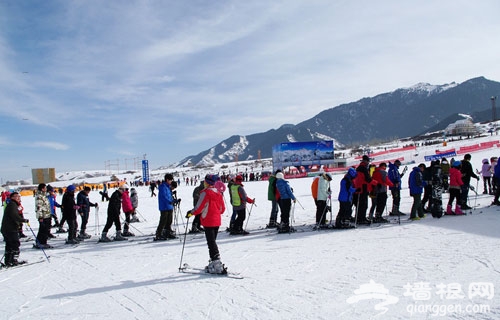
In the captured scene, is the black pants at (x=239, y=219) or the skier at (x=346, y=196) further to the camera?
the black pants at (x=239, y=219)

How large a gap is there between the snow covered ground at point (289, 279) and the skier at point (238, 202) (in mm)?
824

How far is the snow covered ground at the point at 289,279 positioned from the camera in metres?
4.25

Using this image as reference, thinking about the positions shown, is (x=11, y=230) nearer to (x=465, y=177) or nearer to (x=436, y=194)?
(x=436, y=194)

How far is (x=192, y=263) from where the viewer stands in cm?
689

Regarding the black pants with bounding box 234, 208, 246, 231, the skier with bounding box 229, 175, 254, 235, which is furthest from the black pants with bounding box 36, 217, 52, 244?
the black pants with bounding box 234, 208, 246, 231

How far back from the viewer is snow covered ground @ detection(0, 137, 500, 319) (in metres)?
4.25

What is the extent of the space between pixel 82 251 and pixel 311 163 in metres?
55.5

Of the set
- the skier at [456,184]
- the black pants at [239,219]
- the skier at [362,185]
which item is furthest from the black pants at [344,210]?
the skier at [456,184]

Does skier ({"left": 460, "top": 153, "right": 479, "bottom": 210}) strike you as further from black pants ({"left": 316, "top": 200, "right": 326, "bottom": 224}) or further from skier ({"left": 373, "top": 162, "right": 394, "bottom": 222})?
black pants ({"left": 316, "top": 200, "right": 326, "bottom": 224})

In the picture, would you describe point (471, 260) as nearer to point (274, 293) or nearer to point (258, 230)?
point (274, 293)

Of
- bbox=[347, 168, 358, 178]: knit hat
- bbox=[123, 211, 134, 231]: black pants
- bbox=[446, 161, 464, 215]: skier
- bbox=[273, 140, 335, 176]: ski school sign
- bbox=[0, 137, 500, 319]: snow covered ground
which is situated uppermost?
bbox=[273, 140, 335, 176]: ski school sign

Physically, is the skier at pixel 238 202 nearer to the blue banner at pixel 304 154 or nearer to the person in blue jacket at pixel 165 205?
the person in blue jacket at pixel 165 205

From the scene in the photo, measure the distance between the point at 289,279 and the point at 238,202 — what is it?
4.36 m

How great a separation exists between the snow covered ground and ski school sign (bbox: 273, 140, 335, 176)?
5328 centimetres
